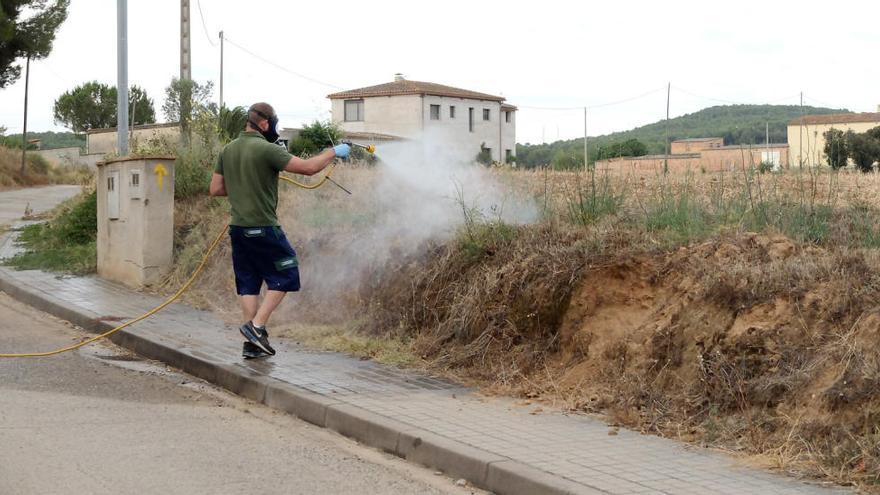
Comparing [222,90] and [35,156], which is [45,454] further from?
[35,156]

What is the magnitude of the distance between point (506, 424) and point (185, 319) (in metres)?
5.84

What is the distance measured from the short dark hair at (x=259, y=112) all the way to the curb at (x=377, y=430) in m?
2.18

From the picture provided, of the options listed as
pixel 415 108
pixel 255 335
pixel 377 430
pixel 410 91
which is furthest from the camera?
pixel 415 108

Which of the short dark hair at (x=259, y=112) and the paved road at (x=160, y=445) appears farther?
the short dark hair at (x=259, y=112)

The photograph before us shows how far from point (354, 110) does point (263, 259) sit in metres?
62.0

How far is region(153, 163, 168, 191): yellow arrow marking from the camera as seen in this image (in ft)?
45.7

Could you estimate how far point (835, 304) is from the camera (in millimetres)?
6391

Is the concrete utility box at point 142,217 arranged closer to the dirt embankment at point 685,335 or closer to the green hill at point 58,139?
the dirt embankment at point 685,335

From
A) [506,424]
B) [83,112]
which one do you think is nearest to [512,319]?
[506,424]

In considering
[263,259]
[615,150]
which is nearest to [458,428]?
[263,259]

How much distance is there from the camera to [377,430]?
261 inches

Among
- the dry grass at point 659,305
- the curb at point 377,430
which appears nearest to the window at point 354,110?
the dry grass at point 659,305

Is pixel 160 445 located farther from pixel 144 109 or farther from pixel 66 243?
pixel 144 109

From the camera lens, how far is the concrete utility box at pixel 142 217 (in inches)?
548
